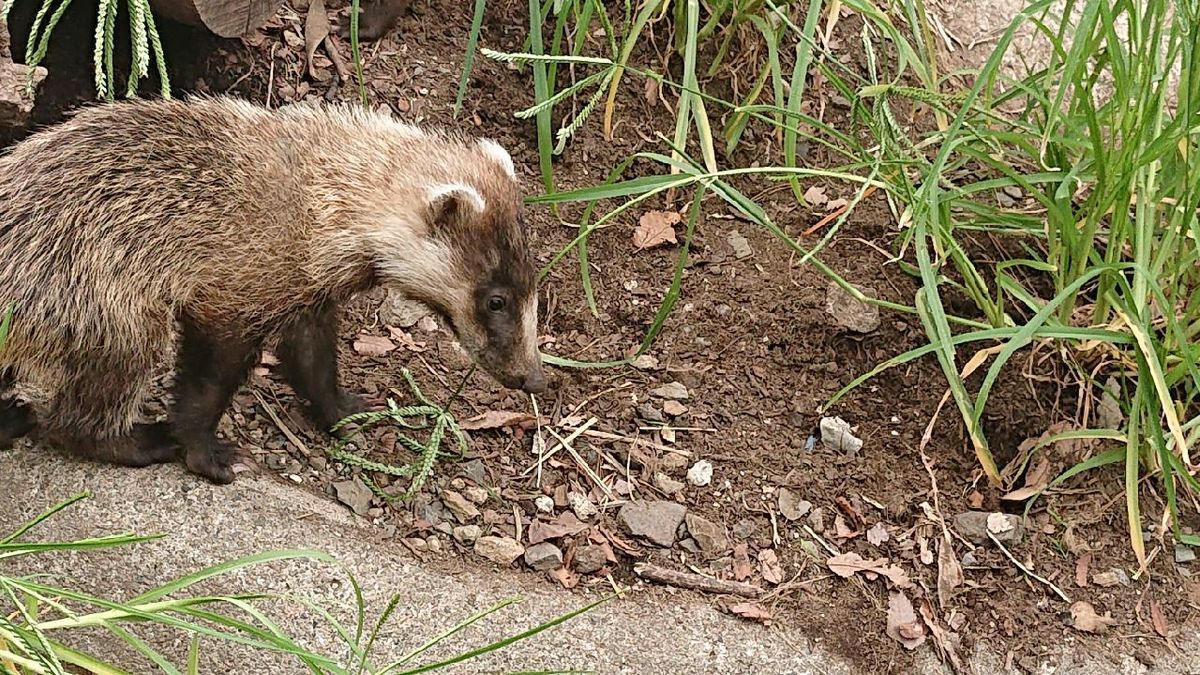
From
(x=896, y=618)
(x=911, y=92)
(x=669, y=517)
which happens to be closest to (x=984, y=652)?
(x=896, y=618)

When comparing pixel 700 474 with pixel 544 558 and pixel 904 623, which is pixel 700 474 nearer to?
pixel 544 558

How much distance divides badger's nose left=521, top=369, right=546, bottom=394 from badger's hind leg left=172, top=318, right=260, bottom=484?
0.82 meters

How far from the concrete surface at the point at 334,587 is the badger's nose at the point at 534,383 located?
585mm

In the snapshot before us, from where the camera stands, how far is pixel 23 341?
3.92m

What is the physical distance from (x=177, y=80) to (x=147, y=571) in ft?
6.70

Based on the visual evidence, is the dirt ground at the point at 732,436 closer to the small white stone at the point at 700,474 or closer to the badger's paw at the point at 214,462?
the small white stone at the point at 700,474

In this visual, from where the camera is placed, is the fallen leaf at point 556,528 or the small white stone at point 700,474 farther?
the small white stone at point 700,474

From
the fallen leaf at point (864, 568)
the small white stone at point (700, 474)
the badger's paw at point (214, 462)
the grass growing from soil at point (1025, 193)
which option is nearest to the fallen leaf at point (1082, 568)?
the grass growing from soil at point (1025, 193)

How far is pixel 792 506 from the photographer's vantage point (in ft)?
14.4

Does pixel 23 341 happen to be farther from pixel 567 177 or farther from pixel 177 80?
pixel 567 177

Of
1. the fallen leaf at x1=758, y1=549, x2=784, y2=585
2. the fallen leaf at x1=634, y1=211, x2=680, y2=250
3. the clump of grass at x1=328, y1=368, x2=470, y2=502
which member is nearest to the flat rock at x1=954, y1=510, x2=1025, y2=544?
the fallen leaf at x1=758, y1=549, x2=784, y2=585

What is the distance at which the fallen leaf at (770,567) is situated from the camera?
420cm

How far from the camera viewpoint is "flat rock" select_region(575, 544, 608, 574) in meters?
4.18

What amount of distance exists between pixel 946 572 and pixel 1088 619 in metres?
0.43
